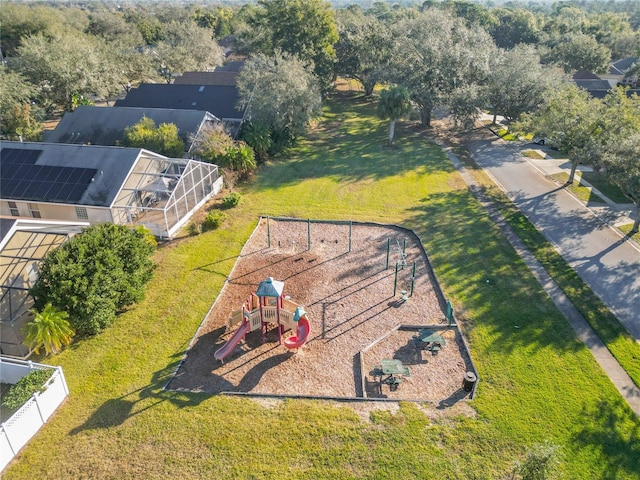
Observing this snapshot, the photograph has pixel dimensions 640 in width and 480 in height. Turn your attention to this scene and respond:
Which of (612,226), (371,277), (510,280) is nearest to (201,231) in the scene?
(371,277)

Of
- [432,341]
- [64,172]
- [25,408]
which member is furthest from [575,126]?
[25,408]

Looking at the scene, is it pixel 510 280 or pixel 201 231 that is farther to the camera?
pixel 201 231

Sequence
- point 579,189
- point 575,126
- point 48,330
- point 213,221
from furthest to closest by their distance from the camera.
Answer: point 579,189 → point 575,126 → point 213,221 → point 48,330

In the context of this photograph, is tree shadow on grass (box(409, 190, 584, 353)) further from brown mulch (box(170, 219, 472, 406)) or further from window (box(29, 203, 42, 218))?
window (box(29, 203, 42, 218))

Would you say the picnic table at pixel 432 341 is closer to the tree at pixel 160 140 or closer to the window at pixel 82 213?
the window at pixel 82 213

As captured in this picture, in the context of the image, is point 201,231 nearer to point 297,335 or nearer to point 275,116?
point 297,335

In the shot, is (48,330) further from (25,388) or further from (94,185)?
(94,185)
